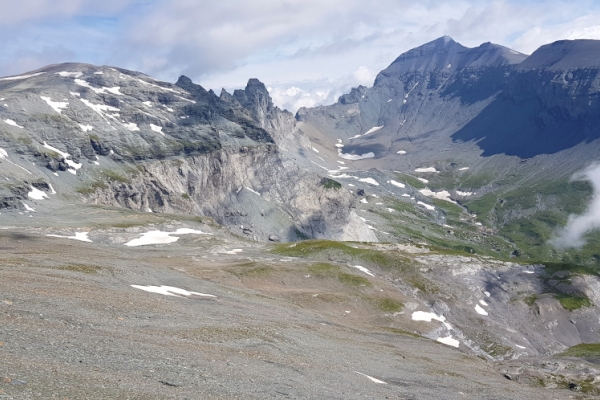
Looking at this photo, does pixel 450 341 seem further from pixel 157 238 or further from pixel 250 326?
pixel 157 238

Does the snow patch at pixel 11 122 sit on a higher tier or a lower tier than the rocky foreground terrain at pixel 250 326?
higher

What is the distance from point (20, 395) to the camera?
71.5 ft

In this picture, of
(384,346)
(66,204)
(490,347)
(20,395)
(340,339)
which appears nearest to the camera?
(20,395)

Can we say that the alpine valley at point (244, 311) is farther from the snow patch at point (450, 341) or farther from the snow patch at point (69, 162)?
the snow patch at point (69, 162)

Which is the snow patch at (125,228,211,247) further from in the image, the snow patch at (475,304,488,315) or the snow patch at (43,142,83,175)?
the snow patch at (475,304,488,315)

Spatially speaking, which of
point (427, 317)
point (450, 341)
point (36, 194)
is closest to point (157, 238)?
point (36, 194)

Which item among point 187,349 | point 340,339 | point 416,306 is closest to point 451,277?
point 416,306

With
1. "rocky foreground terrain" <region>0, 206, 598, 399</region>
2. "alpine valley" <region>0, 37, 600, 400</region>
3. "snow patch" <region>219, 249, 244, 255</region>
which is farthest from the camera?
"snow patch" <region>219, 249, 244, 255</region>

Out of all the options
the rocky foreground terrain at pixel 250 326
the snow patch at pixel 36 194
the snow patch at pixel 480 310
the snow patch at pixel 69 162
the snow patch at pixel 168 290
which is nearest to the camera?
the rocky foreground terrain at pixel 250 326

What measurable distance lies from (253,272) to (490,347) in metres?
45.5

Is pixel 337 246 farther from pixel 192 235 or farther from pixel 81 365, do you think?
pixel 81 365

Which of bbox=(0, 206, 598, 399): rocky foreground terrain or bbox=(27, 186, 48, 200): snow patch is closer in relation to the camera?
bbox=(0, 206, 598, 399): rocky foreground terrain

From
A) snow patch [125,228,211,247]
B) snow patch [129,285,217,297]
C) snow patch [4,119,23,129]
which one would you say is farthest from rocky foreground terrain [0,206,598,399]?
snow patch [4,119,23,129]

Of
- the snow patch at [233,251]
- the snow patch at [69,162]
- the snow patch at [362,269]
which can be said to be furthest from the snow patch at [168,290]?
the snow patch at [69,162]
